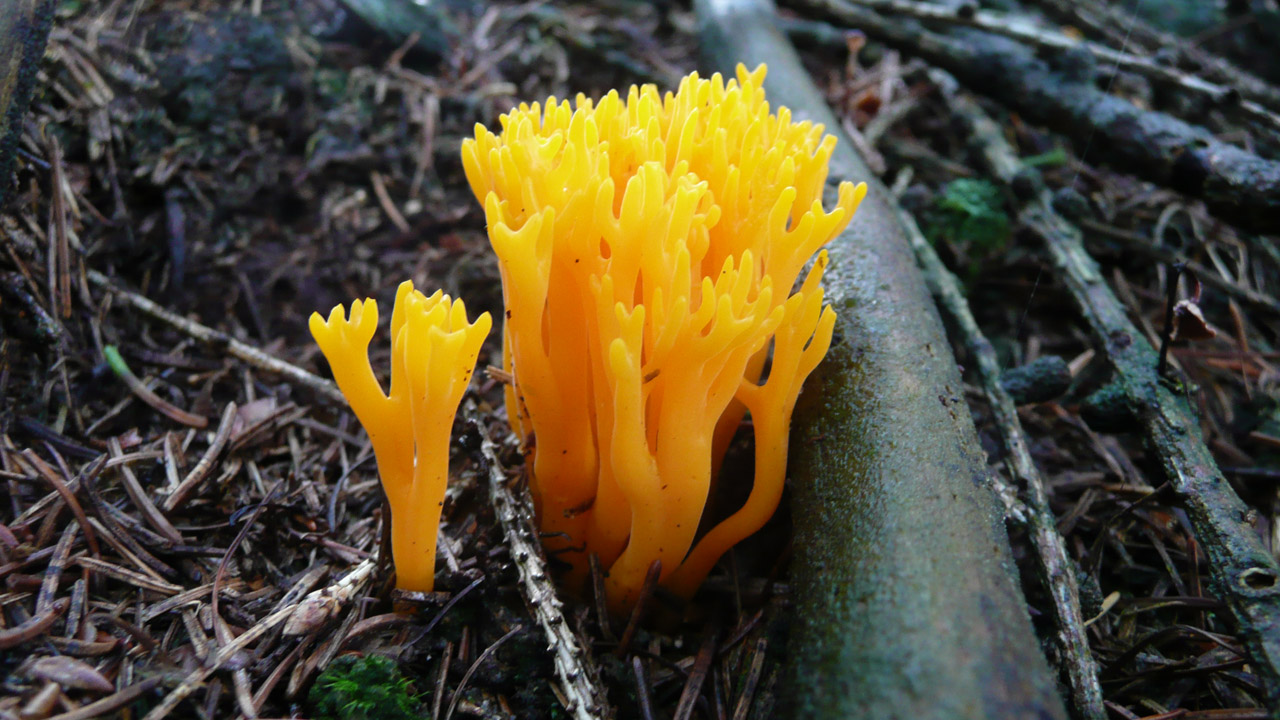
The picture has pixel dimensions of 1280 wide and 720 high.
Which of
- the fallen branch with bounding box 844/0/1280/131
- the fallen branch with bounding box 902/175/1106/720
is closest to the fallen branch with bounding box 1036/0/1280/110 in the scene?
the fallen branch with bounding box 844/0/1280/131

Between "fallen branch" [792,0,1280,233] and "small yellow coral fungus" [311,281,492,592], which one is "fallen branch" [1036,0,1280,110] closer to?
"fallen branch" [792,0,1280,233]

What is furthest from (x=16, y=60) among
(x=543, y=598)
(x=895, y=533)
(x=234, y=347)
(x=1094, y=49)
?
(x=1094, y=49)

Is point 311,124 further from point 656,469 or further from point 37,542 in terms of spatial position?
point 656,469

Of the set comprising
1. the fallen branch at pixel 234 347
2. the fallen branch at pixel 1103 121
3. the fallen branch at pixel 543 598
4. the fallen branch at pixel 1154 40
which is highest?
the fallen branch at pixel 1154 40

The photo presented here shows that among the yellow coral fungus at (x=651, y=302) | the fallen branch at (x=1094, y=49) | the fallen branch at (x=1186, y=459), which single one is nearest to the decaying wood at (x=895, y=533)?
the yellow coral fungus at (x=651, y=302)

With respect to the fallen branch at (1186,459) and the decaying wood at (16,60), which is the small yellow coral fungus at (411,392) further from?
the fallen branch at (1186,459)

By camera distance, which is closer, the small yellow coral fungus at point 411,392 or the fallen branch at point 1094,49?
the small yellow coral fungus at point 411,392
